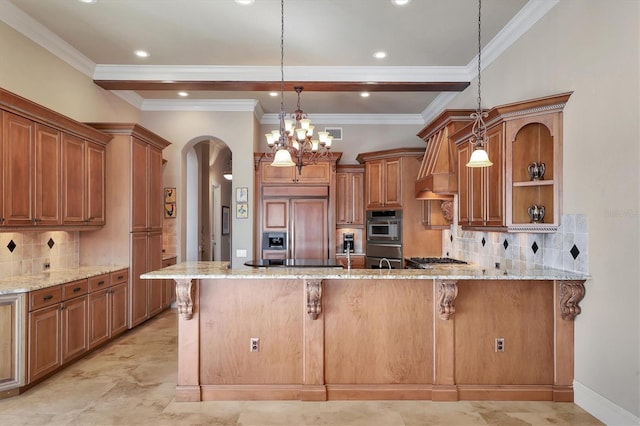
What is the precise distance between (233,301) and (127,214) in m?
2.49

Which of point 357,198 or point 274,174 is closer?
point 274,174

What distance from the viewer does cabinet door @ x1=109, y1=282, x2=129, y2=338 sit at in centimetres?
453

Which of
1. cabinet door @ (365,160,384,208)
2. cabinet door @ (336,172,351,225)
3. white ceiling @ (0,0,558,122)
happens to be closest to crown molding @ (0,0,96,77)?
white ceiling @ (0,0,558,122)

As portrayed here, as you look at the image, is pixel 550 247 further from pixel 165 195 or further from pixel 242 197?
pixel 165 195

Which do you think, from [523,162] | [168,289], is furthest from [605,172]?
[168,289]

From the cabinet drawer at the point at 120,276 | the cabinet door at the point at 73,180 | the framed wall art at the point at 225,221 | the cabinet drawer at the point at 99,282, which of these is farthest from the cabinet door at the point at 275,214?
the framed wall art at the point at 225,221

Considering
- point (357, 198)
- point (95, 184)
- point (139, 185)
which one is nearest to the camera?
point (95, 184)

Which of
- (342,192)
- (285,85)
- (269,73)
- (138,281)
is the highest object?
(269,73)

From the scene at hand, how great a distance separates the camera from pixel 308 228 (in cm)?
659

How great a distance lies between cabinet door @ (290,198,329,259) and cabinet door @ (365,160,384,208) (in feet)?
2.66

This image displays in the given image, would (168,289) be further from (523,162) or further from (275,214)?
(523,162)

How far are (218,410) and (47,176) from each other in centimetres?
281

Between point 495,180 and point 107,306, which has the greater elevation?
point 495,180

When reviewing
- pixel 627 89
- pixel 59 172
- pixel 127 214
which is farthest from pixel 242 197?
pixel 627 89
